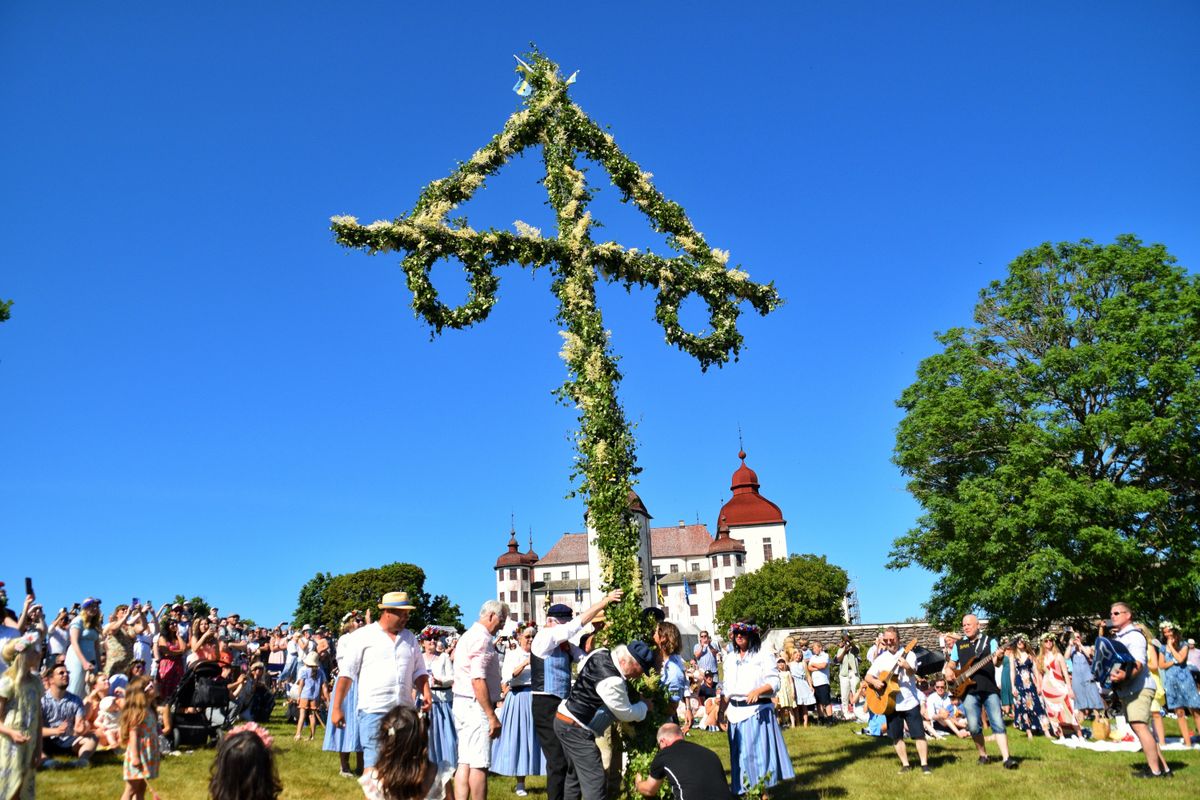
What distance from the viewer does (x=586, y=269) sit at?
31.3 ft

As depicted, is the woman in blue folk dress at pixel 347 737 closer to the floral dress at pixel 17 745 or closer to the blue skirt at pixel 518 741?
the blue skirt at pixel 518 741

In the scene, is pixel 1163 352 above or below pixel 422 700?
above

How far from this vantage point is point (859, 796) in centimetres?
922

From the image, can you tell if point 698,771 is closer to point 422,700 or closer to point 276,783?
point 276,783

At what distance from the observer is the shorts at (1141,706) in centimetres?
974

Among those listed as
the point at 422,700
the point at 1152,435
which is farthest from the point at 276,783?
the point at 1152,435

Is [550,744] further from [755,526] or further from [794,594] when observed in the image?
[755,526]

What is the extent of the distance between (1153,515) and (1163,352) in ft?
16.4

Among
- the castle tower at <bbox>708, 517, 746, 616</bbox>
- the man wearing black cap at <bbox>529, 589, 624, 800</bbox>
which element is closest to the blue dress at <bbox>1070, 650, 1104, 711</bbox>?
the man wearing black cap at <bbox>529, 589, 624, 800</bbox>

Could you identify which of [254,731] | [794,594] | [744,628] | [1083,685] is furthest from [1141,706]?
[794,594]

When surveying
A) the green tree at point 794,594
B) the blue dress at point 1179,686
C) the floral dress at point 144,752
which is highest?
the green tree at point 794,594

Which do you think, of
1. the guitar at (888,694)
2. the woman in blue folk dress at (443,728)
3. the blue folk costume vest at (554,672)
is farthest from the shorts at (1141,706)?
the woman in blue folk dress at (443,728)

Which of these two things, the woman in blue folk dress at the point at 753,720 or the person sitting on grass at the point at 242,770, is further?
the woman in blue folk dress at the point at 753,720

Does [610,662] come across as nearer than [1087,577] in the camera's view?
Yes
